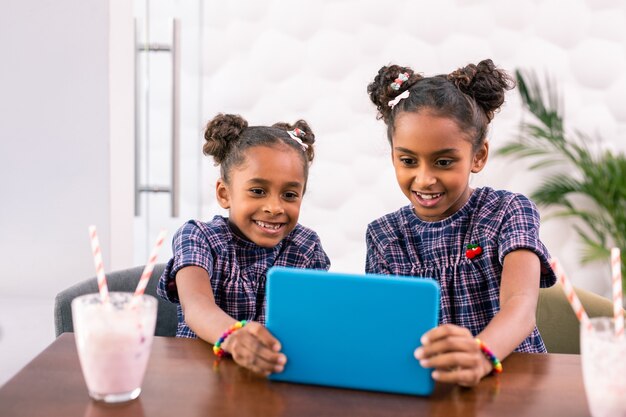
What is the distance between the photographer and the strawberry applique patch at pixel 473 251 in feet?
5.23

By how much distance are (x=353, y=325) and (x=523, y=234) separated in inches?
24.6

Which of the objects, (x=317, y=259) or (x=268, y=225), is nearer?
(x=268, y=225)

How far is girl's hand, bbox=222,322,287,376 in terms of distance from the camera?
38.3 inches

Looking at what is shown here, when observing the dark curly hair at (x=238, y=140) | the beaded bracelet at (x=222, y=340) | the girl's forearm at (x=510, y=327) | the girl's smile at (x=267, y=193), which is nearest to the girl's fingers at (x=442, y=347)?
the girl's forearm at (x=510, y=327)

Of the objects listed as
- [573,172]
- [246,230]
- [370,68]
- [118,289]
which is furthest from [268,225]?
[573,172]

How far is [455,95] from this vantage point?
1603mm

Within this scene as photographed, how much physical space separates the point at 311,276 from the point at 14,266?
1940mm

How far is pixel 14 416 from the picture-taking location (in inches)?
33.3

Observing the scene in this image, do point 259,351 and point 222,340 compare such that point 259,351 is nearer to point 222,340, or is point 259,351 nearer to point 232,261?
point 222,340

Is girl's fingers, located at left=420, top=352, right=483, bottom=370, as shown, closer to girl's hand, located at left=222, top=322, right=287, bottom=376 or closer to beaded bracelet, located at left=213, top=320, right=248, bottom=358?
girl's hand, located at left=222, top=322, right=287, bottom=376

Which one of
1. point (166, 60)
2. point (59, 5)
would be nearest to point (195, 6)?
point (166, 60)

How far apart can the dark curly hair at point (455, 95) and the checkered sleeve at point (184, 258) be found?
0.51 meters

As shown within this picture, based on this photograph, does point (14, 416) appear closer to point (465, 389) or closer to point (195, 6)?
point (465, 389)

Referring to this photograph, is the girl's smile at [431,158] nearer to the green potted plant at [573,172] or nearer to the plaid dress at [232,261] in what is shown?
the plaid dress at [232,261]
